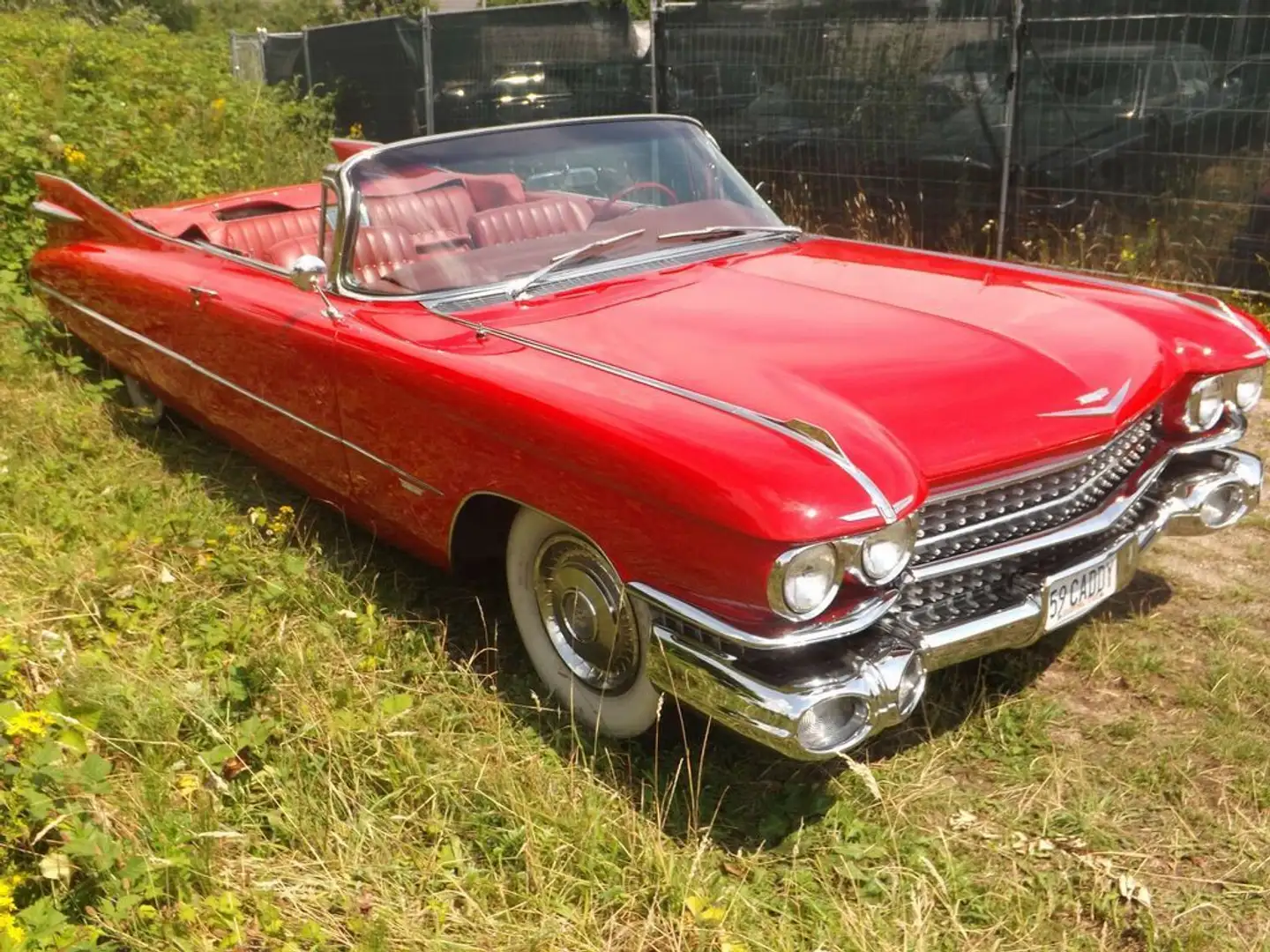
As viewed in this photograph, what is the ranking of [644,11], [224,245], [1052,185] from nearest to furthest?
1. [224,245]
2. [1052,185]
3. [644,11]

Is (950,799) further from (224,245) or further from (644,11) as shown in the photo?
(644,11)

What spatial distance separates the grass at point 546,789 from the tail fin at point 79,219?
170cm

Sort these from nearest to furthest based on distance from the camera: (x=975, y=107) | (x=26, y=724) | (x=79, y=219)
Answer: (x=26, y=724), (x=79, y=219), (x=975, y=107)

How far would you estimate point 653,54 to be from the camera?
30.6ft

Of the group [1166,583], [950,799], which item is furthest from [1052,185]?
[950,799]

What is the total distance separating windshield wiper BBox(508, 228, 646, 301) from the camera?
3.36 meters

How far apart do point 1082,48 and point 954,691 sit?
520 cm

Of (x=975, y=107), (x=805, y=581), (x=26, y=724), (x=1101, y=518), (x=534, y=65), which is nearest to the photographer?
(x=805, y=581)

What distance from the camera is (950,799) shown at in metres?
2.73

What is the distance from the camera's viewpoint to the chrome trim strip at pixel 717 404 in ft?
7.51

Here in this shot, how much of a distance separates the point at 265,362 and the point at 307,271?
0.47 metres

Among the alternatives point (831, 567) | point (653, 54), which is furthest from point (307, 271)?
point (653, 54)

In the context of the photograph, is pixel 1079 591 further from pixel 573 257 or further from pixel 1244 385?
pixel 573 257

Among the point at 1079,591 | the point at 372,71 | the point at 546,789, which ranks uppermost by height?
the point at 372,71
